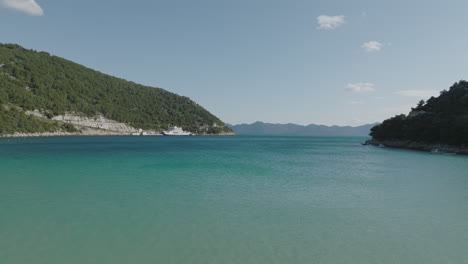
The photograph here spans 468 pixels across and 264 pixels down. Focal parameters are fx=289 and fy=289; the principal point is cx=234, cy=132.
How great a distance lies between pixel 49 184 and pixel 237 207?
545 inches

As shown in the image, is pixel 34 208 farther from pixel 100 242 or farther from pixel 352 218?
pixel 352 218

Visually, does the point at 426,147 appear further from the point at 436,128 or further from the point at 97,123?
the point at 97,123

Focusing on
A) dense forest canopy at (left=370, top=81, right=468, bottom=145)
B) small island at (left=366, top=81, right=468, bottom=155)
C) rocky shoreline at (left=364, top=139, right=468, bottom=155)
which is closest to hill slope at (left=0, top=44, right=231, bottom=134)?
rocky shoreline at (left=364, top=139, right=468, bottom=155)

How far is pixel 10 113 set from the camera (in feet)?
340

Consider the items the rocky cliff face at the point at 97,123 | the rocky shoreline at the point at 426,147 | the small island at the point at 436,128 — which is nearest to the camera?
the rocky shoreline at the point at 426,147

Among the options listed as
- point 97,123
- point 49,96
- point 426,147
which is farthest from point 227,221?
point 49,96

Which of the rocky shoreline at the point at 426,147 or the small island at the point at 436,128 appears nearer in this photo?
the rocky shoreline at the point at 426,147

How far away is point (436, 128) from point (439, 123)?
3.89 ft

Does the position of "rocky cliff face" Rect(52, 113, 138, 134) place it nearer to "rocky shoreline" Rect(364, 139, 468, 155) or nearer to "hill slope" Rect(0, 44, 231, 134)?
"hill slope" Rect(0, 44, 231, 134)

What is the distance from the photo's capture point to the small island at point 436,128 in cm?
5553

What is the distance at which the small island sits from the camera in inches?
2186

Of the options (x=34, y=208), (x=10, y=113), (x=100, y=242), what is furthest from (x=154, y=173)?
(x=10, y=113)

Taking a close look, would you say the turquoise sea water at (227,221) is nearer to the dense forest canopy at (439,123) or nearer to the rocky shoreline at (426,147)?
the rocky shoreline at (426,147)

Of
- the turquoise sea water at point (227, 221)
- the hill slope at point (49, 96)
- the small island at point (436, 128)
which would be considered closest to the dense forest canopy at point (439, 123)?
the small island at point (436, 128)
